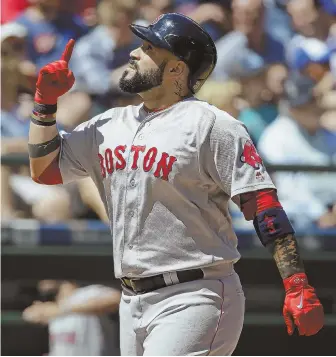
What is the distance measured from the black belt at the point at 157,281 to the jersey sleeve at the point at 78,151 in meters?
0.56

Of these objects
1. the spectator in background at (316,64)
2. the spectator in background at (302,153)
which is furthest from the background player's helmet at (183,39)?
the spectator in background at (316,64)

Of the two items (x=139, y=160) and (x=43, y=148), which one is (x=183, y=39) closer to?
(x=139, y=160)

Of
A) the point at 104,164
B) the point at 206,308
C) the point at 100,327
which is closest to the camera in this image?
the point at 206,308

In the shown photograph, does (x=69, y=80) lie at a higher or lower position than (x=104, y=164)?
higher

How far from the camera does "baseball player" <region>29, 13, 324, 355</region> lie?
3.18 m

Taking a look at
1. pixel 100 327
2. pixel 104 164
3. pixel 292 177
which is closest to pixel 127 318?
pixel 104 164

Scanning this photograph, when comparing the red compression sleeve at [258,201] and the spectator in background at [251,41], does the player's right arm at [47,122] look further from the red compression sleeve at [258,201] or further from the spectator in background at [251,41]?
the spectator in background at [251,41]

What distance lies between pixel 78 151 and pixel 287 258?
100 cm

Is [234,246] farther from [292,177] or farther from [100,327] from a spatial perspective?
[292,177]

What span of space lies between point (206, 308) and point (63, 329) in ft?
7.43

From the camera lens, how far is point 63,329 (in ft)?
17.4

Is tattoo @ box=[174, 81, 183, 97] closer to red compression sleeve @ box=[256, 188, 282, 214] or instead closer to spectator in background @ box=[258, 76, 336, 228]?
red compression sleeve @ box=[256, 188, 282, 214]

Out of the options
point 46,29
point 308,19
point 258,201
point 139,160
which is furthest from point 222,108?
point 258,201

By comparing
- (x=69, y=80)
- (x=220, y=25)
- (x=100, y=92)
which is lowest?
(x=100, y=92)
